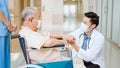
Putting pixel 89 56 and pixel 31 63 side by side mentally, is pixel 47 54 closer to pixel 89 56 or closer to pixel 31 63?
pixel 31 63

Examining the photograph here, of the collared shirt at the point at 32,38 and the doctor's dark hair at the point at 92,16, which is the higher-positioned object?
the doctor's dark hair at the point at 92,16

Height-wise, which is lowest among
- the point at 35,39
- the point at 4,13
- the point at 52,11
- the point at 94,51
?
the point at 94,51

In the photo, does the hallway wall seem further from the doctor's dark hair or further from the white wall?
the white wall

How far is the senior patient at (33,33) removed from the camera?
1.79m

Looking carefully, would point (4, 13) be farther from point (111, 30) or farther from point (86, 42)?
point (111, 30)

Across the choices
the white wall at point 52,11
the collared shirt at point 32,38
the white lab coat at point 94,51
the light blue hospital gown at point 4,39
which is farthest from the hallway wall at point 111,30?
the white wall at point 52,11

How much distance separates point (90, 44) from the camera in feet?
7.29

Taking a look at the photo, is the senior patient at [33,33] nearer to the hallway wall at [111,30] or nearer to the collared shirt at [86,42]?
the collared shirt at [86,42]

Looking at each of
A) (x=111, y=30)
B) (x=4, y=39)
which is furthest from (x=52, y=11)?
(x=4, y=39)

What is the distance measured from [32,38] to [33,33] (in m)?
0.05

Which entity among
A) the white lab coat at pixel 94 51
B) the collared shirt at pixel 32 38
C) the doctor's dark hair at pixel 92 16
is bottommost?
the white lab coat at pixel 94 51

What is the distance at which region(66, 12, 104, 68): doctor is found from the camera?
85.0 inches

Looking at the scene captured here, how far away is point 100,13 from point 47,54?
2.42 meters

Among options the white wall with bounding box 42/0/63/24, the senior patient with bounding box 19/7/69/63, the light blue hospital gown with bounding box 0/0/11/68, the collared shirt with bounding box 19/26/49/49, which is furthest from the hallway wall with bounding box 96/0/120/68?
the white wall with bounding box 42/0/63/24
